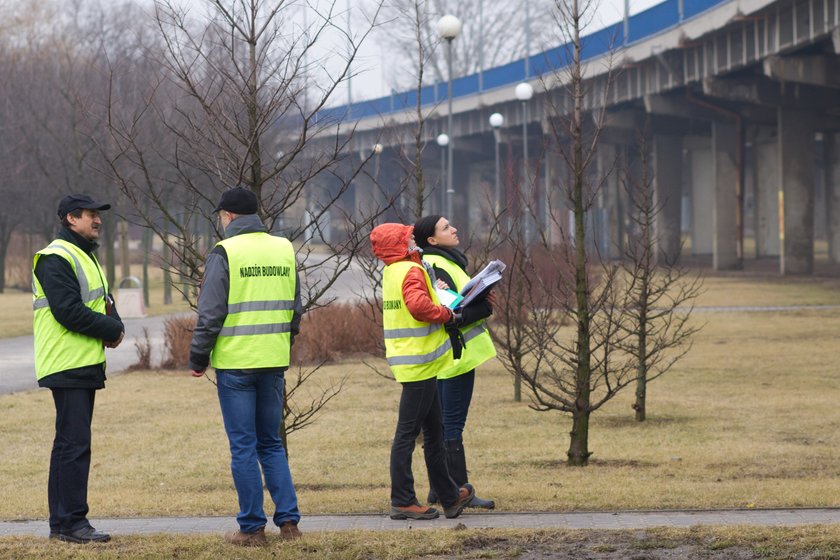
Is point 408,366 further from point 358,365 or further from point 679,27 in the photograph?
point 679,27

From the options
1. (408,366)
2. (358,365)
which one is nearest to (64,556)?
(408,366)

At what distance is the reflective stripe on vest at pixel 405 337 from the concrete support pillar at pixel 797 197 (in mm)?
42304

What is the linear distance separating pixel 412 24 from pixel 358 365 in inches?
382

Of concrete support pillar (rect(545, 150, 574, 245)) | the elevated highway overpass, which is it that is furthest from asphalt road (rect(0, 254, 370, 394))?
the elevated highway overpass

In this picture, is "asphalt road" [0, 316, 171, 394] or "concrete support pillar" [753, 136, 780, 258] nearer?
"asphalt road" [0, 316, 171, 394]

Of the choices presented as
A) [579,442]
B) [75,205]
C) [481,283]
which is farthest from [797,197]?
[75,205]

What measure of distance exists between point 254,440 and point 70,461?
41.0 inches

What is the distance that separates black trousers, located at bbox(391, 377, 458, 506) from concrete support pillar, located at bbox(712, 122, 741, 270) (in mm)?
48197

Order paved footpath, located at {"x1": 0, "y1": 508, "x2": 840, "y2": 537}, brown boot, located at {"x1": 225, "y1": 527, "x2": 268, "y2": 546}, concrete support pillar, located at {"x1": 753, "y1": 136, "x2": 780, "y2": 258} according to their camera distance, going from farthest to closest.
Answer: concrete support pillar, located at {"x1": 753, "y1": 136, "x2": 780, "y2": 258} < paved footpath, located at {"x1": 0, "y1": 508, "x2": 840, "y2": 537} < brown boot, located at {"x1": 225, "y1": 527, "x2": 268, "y2": 546}

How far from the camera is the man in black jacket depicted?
735 cm

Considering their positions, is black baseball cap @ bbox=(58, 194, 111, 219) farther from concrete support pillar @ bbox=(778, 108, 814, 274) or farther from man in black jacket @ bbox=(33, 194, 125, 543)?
concrete support pillar @ bbox=(778, 108, 814, 274)

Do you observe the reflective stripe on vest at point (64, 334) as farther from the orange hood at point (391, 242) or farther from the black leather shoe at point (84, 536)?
the orange hood at point (391, 242)

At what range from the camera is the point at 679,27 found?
44.8 metres

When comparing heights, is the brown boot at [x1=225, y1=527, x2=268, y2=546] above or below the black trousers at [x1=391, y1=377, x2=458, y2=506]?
below
